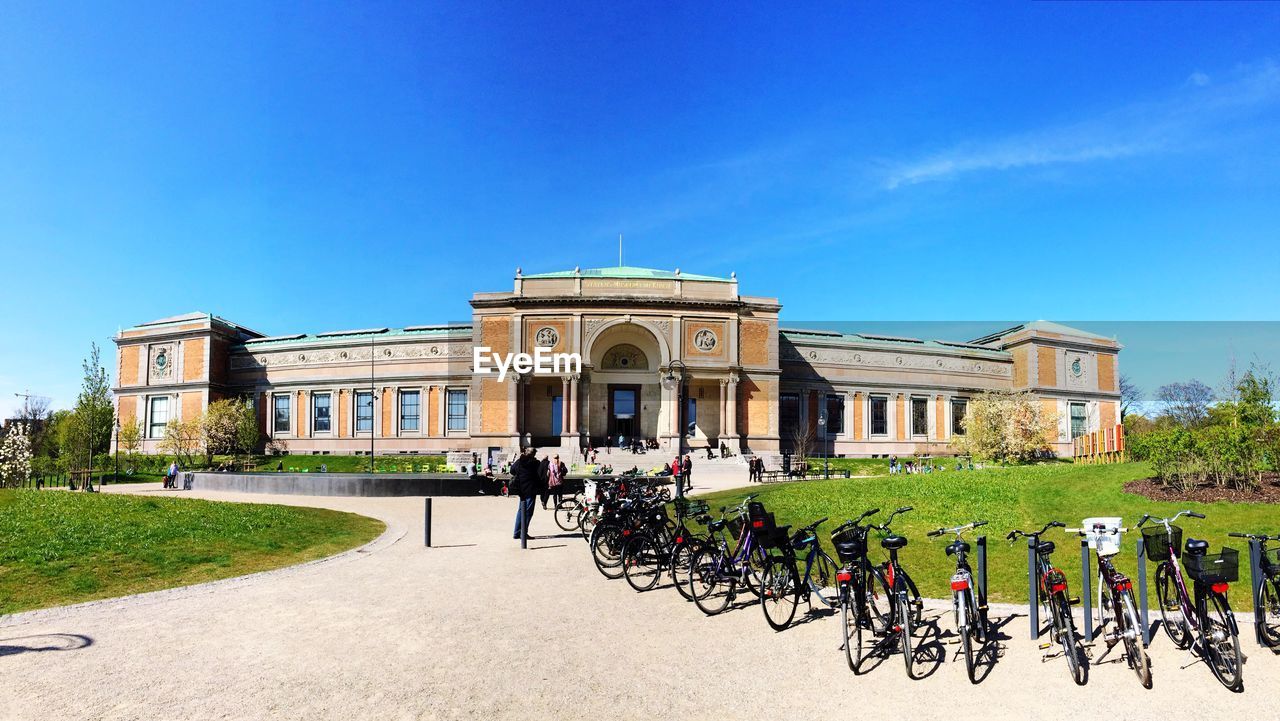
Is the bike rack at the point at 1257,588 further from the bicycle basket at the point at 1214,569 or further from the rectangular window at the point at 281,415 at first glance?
the rectangular window at the point at 281,415

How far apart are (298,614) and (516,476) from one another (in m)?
5.73

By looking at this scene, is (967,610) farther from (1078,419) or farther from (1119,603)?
(1078,419)

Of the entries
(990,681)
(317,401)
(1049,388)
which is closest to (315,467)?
(317,401)

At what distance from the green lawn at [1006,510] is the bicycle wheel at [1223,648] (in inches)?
99.3

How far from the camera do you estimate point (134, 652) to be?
6.90m

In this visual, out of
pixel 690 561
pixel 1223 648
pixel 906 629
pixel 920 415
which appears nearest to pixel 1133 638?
pixel 1223 648

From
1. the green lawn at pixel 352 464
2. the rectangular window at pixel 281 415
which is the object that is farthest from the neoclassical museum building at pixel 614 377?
the green lawn at pixel 352 464

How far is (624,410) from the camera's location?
5716 centimetres

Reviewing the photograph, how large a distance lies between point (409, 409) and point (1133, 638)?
5870cm

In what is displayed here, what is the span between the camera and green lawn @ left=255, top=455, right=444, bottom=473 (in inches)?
1853

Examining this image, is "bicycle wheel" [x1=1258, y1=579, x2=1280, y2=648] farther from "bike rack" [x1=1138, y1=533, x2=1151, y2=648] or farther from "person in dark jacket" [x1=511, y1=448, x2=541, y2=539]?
"person in dark jacket" [x1=511, y1=448, x2=541, y2=539]

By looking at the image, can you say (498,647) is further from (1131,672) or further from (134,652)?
(1131,672)

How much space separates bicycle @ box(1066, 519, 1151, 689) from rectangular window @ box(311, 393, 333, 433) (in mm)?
62486

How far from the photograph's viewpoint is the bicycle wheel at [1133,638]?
19.2ft
